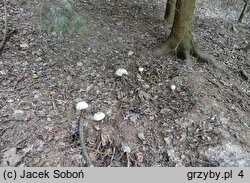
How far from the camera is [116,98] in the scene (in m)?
4.18

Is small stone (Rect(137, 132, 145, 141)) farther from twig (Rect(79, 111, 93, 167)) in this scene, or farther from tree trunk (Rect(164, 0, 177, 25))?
tree trunk (Rect(164, 0, 177, 25))

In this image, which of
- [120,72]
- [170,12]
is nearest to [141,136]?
[120,72]

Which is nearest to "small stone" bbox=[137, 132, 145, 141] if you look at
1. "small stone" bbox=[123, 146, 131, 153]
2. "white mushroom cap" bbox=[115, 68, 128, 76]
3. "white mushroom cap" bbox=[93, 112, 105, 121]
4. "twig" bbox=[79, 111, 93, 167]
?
"small stone" bbox=[123, 146, 131, 153]

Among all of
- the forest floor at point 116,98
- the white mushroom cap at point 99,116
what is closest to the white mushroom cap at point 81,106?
the forest floor at point 116,98

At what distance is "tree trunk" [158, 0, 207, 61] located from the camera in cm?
498

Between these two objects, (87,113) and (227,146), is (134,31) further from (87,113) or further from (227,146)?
(227,146)

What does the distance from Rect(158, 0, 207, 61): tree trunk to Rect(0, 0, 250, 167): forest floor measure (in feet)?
0.76

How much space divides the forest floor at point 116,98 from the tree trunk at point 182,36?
23cm

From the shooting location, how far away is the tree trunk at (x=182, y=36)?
4.98 m

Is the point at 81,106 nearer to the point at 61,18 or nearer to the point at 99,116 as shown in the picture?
the point at 99,116

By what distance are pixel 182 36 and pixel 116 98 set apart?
192 centimetres

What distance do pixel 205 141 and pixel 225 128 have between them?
0.44 m
